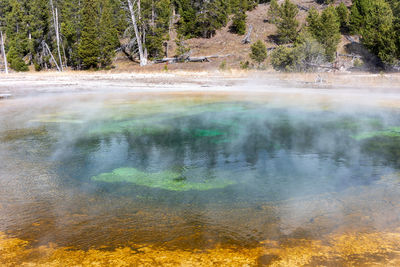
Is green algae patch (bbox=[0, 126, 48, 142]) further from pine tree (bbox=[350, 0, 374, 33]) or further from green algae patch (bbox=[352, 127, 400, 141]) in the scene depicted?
pine tree (bbox=[350, 0, 374, 33])

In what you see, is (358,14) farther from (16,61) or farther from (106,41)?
(16,61)

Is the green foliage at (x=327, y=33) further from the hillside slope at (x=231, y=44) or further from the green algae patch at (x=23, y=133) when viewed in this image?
the green algae patch at (x=23, y=133)

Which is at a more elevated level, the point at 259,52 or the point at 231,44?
the point at 231,44

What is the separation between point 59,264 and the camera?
3879 mm

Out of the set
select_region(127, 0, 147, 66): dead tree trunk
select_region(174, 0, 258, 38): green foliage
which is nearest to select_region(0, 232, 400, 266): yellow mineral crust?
select_region(127, 0, 147, 66): dead tree trunk

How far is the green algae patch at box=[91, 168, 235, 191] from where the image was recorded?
636 centimetres

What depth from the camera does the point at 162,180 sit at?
6.74m

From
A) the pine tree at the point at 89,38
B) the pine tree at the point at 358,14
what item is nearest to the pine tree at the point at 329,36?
the pine tree at the point at 358,14

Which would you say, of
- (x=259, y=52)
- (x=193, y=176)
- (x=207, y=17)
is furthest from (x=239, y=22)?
(x=193, y=176)

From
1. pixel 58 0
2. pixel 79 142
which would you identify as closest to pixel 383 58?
pixel 79 142

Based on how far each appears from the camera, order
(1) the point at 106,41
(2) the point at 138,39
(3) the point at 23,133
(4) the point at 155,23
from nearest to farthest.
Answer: (3) the point at 23,133 → (2) the point at 138,39 → (1) the point at 106,41 → (4) the point at 155,23

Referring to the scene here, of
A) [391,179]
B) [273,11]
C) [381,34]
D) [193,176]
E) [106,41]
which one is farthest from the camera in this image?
[273,11]

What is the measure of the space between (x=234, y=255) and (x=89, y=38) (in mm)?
38286

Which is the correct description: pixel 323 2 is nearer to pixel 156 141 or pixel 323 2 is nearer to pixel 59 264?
pixel 156 141
